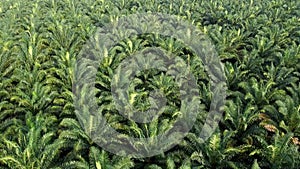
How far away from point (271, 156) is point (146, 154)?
4.44m

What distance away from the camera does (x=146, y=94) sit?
16.7 meters

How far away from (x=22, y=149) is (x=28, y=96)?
346cm

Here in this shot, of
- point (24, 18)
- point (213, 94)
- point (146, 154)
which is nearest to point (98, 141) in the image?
point (146, 154)

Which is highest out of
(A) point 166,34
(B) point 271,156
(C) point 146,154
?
(A) point 166,34

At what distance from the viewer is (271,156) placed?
39.5ft

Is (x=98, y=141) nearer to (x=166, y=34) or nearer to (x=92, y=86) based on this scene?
(x=92, y=86)

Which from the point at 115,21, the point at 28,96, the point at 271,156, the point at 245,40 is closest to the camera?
the point at 271,156

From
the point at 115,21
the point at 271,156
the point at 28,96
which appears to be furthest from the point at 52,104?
the point at 115,21

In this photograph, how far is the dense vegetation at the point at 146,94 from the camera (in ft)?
40.3

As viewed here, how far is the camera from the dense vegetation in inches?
484

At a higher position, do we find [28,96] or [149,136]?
[28,96]

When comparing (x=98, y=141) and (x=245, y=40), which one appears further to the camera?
(x=245, y=40)

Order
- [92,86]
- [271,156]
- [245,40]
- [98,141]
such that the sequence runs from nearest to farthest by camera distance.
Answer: [271,156], [98,141], [92,86], [245,40]

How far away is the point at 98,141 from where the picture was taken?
13.1 metres
